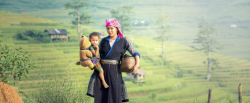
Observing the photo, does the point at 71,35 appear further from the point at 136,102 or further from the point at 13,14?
the point at 136,102

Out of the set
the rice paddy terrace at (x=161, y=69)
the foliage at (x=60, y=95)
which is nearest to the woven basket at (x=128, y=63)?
the foliage at (x=60, y=95)

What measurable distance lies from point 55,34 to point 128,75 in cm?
682

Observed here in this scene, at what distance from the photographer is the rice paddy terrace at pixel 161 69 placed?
15055 mm

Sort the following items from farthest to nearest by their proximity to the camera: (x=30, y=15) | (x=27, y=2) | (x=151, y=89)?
(x=27, y=2)
(x=30, y=15)
(x=151, y=89)

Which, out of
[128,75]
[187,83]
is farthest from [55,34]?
[187,83]

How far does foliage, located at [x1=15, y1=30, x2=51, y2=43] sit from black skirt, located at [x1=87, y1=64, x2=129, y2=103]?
52.7 feet

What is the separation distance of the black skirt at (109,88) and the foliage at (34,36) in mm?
16051

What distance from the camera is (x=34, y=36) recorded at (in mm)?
18531

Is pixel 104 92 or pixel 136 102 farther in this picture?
pixel 136 102

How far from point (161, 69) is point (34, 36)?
33.0ft

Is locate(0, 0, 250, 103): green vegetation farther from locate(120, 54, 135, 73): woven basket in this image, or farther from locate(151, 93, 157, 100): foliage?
locate(120, 54, 135, 73): woven basket

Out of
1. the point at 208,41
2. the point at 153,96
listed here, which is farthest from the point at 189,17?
the point at 153,96

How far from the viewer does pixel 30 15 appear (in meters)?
22.0

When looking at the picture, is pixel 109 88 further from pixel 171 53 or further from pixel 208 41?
pixel 208 41
